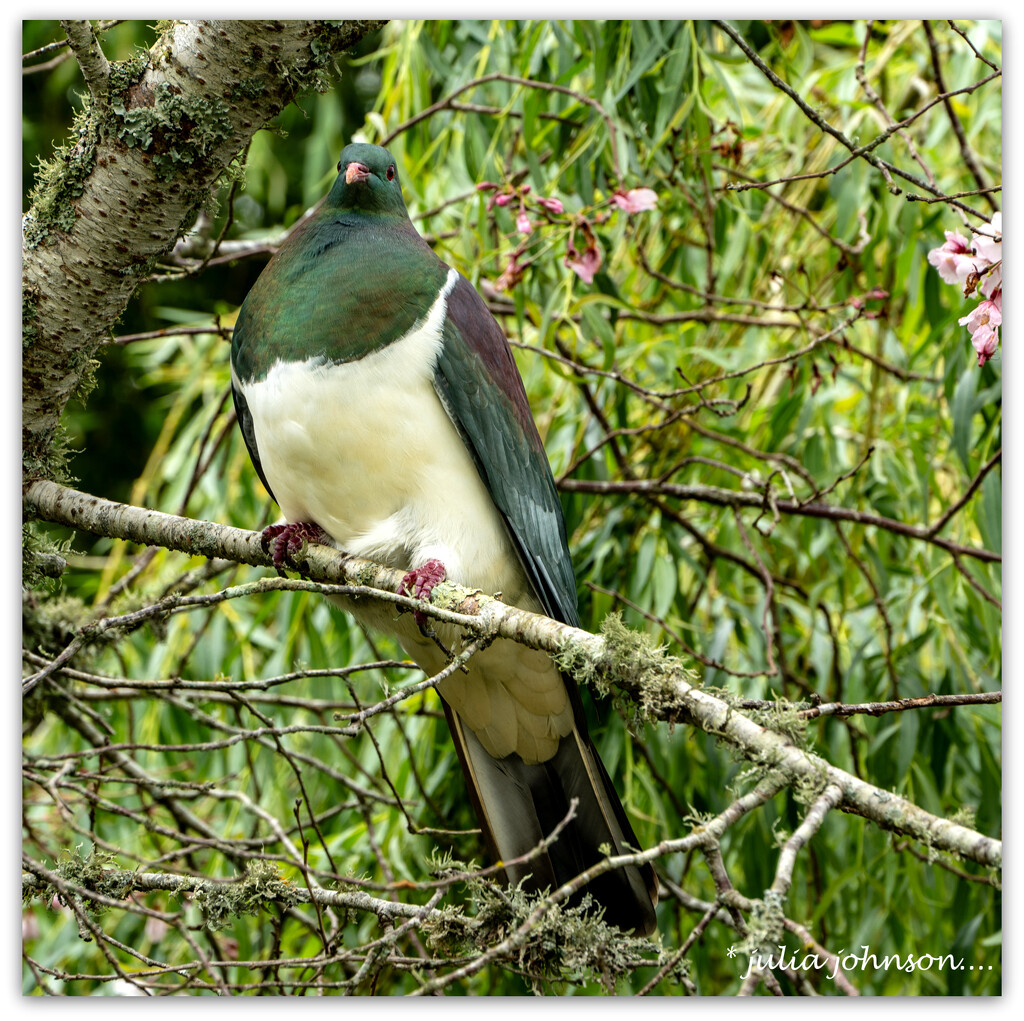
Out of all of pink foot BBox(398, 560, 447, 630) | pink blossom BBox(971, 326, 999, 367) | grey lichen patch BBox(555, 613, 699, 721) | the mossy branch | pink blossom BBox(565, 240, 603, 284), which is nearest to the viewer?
the mossy branch

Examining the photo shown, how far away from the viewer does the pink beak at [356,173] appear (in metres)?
1.64

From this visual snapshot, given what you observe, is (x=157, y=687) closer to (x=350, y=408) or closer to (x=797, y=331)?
(x=350, y=408)

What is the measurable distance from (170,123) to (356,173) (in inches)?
15.4

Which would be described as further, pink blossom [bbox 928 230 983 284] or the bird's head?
the bird's head

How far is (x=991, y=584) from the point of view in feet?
6.30

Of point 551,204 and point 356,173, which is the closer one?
point 356,173

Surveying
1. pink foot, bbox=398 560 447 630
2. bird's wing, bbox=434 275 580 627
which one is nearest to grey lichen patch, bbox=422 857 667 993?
pink foot, bbox=398 560 447 630

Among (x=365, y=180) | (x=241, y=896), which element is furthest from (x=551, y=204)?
(x=241, y=896)

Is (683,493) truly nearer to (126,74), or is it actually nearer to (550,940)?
(550,940)

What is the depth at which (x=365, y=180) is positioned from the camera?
1.65m

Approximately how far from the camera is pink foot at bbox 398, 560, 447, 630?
1421 millimetres

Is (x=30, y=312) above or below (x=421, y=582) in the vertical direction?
above

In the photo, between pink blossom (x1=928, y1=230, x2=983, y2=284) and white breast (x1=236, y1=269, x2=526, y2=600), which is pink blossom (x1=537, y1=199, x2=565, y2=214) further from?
pink blossom (x1=928, y1=230, x2=983, y2=284)

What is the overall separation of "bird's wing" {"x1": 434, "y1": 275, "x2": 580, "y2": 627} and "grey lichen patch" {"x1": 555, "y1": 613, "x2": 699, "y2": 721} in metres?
0.43
